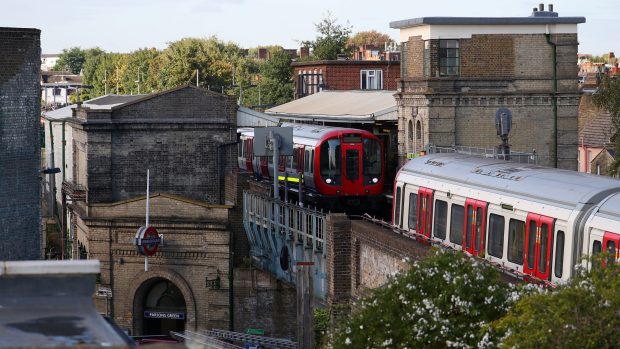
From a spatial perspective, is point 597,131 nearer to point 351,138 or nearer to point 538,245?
point 351,138

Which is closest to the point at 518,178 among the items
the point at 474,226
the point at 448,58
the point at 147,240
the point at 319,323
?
the point at 474,226

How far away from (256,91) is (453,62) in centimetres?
6202

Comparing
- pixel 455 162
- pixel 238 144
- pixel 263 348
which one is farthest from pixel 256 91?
pixel 455 162

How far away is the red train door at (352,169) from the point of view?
39.6m

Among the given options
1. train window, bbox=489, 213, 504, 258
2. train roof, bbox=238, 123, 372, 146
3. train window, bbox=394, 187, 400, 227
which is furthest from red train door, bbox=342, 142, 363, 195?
train window, bbox=489, 213, 504, 258

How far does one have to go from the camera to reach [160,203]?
1795 inches

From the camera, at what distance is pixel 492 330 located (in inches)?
683

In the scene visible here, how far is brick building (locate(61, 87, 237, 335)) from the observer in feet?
147

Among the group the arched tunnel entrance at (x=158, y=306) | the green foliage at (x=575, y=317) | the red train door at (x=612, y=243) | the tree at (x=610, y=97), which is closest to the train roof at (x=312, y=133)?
the arched tunnel entrance at (x=158, y=306)

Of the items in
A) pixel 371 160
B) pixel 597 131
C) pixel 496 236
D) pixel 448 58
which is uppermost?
pixel 448 58

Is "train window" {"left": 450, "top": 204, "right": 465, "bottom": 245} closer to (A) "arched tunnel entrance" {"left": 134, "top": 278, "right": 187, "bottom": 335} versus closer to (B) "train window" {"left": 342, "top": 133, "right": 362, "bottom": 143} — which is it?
(B) "train window" {"left": 342, "top": 133, "right": 362, "bottom": 143}

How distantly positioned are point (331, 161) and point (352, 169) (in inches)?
23.8

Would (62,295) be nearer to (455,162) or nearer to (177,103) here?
(455,162)

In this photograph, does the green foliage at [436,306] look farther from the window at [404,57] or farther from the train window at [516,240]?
the window at [404,57]
